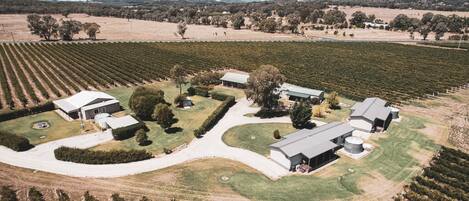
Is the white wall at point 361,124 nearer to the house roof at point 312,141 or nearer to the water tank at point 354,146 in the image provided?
the house roof at point 312,141

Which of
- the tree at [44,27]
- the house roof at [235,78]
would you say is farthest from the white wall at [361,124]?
the tree at [44,27]

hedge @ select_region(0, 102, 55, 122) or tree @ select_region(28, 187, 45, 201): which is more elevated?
hedge @ select_region(0, 102, 55, 122)

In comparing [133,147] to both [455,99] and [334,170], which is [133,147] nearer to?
[334,170]

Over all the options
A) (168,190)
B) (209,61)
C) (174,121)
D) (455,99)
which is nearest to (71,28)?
(209,61)

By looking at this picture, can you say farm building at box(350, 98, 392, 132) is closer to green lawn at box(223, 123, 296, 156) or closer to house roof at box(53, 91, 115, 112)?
green lawn at box(223, 123, 296, 156)

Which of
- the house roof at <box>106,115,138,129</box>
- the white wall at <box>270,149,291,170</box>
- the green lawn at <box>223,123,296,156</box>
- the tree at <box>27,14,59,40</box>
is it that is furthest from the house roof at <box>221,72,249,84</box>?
the tree at <box>27,14,59,40</box>

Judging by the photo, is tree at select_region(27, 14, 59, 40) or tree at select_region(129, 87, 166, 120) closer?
tree at select_region(129, 87, 166, 120)
